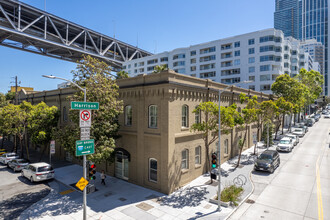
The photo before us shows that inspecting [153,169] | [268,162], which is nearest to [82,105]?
[153,169]

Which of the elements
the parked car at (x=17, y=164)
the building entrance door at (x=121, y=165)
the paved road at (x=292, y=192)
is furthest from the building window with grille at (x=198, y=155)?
the parked car at (x=17, y=164)

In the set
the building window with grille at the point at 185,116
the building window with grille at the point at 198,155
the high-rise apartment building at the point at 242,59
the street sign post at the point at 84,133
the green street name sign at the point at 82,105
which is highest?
the high-rise apartment building at the point at 242,59

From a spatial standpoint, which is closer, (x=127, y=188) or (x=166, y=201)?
(x=166, y=201)

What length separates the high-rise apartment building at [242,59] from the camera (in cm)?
5962

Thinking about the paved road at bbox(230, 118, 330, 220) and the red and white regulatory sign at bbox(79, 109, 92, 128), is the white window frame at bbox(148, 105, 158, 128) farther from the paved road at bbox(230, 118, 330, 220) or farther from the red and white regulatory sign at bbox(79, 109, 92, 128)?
the paved road at bbox(230, 118, 330, 220)

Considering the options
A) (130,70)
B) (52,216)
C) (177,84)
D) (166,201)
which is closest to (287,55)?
(130,70)

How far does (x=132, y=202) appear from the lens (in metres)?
14.9

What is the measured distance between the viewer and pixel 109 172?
20938 millimetres

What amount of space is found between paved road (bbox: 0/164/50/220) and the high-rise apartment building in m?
58.4

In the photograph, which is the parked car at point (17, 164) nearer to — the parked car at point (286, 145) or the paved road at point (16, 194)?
the paved road at point (16, 194)

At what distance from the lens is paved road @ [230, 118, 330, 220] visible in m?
12.8

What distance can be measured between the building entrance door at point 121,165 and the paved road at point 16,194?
6170 millimetres

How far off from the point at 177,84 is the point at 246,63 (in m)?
53.7

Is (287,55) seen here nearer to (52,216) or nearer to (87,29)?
(87,29)
